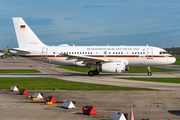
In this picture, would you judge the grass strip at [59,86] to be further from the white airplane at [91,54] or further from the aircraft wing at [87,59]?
the white airplane at [91,54]

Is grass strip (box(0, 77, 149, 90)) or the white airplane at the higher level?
the white airplane

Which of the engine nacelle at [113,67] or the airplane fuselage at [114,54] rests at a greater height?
the airplane fuselage at [114,54]

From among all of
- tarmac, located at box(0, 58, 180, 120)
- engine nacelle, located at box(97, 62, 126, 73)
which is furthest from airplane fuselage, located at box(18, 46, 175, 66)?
tarmac, located at box(0, 58, 180, 120)

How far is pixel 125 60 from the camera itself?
39875mm

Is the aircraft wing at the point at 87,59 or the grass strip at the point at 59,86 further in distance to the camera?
the aircraft wing at the point at 87,59

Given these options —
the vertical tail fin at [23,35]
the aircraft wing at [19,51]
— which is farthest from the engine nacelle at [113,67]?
the aircraft wing at [19,51]

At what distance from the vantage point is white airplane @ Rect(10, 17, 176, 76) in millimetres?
39478

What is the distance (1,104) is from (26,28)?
984 inches

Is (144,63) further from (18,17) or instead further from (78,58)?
(18,17)

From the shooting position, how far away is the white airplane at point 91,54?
39478 mm

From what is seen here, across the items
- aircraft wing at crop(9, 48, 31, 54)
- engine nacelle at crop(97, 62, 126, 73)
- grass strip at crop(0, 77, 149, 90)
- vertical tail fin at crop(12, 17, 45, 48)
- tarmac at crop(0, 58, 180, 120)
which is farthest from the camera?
vertical tail fin at crop(12, 17, 45, 48)

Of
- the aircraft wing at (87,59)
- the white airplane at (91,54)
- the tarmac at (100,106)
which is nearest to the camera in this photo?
the tarmac at (100,106)

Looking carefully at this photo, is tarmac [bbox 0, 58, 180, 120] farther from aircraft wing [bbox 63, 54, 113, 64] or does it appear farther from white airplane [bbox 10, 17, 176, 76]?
white airplane [bbox 10, 17, 176, 76]

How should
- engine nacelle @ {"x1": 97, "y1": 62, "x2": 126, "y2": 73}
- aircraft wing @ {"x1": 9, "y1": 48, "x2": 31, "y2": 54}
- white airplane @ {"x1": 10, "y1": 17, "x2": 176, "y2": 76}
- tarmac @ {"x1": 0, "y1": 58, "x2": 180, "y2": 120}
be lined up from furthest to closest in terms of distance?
aircraft wing @ {"x1": 9, "y1": 48, "x2": 31, "y2": 54}, white airplane @ {"x1": 10, "y1": 17, "x2": 176, "y2": 76}, engine nacelle @ {"x1": 97, "y1": 62, "x2": 126, "y2": 73}, tarmac @ {"x1": 0, "y1": 58, "x2": 180, "y2": 120}
